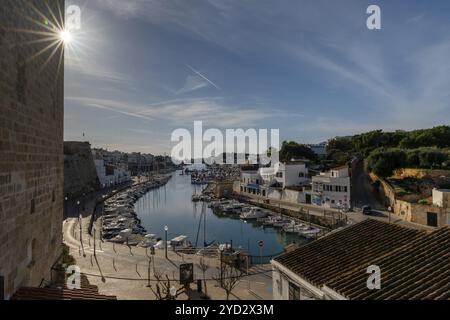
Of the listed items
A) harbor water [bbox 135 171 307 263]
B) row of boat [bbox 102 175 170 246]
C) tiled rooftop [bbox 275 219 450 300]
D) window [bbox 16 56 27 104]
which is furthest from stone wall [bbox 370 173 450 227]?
window [bbox 16 56 27 104]

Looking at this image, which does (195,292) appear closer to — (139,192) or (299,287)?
(299,287)

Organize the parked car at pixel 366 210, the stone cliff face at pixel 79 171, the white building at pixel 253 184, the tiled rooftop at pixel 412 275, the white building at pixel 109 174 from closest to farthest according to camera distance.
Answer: the tiled rooftop at pixel 412 275
the parked car at pixel 366 210
the white building at pixel 253 184
the stone cliff face at pixel 79 171
the white building at pixel 109 174

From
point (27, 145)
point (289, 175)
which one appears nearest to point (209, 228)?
point (289, 175)

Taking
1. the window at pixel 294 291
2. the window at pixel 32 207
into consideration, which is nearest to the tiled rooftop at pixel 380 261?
the window at pixel 294 291

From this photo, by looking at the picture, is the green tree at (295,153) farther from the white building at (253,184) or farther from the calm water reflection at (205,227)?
the calm water reflection at (205,227)

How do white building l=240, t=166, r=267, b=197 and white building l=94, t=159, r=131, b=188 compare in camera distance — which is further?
white building l=94, t=159, r=131, b=188

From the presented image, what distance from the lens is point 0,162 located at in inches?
180

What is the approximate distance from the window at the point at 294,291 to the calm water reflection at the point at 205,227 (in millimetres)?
18148

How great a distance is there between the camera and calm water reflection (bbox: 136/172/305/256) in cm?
2973

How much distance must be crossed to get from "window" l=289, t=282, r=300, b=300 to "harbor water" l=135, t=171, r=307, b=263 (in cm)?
1150

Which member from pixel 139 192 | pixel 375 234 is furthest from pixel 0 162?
pixel 139 192

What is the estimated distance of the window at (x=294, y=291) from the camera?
8113mm

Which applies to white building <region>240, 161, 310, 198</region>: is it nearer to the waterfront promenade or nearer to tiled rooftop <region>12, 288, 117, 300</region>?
the waterfront promenade
